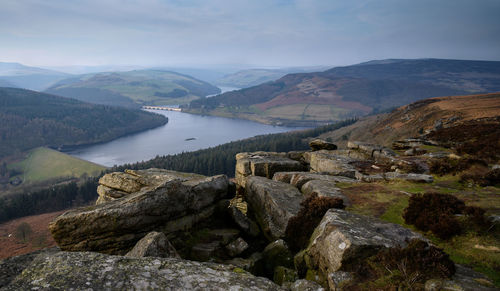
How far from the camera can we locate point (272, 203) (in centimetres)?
1859

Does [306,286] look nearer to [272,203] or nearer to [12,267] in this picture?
[272,203]

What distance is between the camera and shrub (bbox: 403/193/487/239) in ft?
38.8

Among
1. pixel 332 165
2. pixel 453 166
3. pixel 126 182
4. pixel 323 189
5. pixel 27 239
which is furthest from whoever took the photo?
pixel 27 239

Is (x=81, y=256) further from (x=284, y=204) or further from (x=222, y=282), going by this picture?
(x=284, y=204)

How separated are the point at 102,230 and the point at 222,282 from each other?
977 centimetres

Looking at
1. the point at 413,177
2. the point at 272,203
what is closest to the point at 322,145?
the point at 413,177

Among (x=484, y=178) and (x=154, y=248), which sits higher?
(x=484, y=178)

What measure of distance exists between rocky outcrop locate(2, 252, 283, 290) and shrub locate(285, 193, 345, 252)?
23.4ft

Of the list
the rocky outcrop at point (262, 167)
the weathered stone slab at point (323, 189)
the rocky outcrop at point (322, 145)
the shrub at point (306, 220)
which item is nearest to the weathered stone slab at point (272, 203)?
the shrub at point (306, 220)

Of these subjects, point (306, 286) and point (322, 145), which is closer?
point (306, 286)

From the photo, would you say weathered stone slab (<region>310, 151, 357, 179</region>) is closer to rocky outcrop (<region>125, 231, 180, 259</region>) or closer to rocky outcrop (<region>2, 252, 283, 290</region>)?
rocky outcrop (<region>125, 231, 180, 259</region>)

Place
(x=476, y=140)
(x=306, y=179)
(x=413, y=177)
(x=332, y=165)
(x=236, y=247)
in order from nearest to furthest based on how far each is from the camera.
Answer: (x=236, y=247) → (x=413, y=177) → (x=306, y=179) → (x=332, y=165) → (x=476, y=140)

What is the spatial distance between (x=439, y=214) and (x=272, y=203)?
969 centimetres

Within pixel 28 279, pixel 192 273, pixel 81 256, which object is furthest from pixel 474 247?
pixel 28 279
